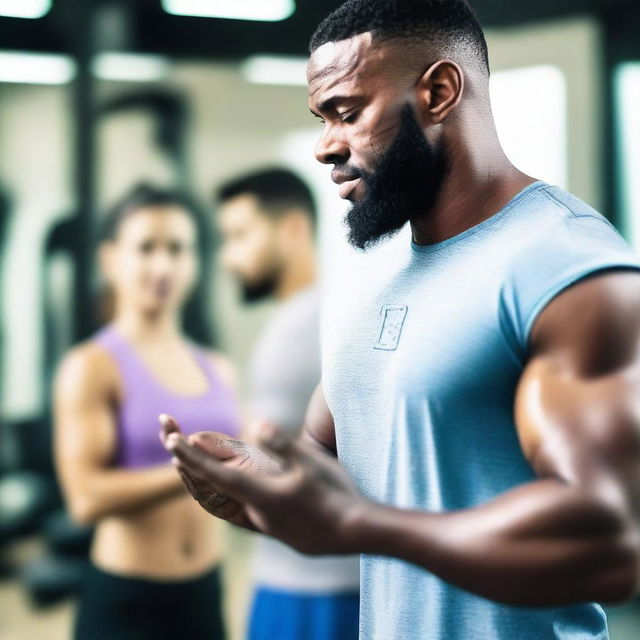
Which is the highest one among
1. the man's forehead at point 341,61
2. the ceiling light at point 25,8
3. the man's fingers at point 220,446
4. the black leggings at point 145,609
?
the ceiling light at point 25,8

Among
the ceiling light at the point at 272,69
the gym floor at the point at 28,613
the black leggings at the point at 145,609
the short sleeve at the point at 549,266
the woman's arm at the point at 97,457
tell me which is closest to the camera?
the short sleeve at the point at 549,266

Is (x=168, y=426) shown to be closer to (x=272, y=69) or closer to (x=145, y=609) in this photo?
(x=145, y=609)

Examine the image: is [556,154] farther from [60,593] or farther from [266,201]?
[60,593]

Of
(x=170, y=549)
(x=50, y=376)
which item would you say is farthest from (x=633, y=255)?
(x=50, y=376)

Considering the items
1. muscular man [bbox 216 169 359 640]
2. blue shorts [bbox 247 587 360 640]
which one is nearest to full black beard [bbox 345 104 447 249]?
muscular man [bbox 216 169 359 640]

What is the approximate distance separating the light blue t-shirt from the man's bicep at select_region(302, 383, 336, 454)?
13 cm

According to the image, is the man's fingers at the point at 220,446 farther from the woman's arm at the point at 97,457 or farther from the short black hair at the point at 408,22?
the woman's arm at the point at 97,457

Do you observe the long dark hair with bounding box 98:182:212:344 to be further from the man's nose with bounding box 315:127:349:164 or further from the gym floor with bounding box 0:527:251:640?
the man's nose with bounding box 315:127:349:164

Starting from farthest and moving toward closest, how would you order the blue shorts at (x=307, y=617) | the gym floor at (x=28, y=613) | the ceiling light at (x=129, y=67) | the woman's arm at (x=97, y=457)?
the ceiling light at (x=129, y=67) < the gym floor at (x=28, y=613) < the woman's arm at (x=97, y=457) < the blue shorts at (x=307, y=617)

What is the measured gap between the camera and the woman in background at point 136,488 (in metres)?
2.49

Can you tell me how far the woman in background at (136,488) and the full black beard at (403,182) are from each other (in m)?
1.48

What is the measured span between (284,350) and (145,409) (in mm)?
431

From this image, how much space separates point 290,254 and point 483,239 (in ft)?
5.97

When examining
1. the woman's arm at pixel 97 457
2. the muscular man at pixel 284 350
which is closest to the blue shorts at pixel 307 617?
the muscular man at pixel 284 350
